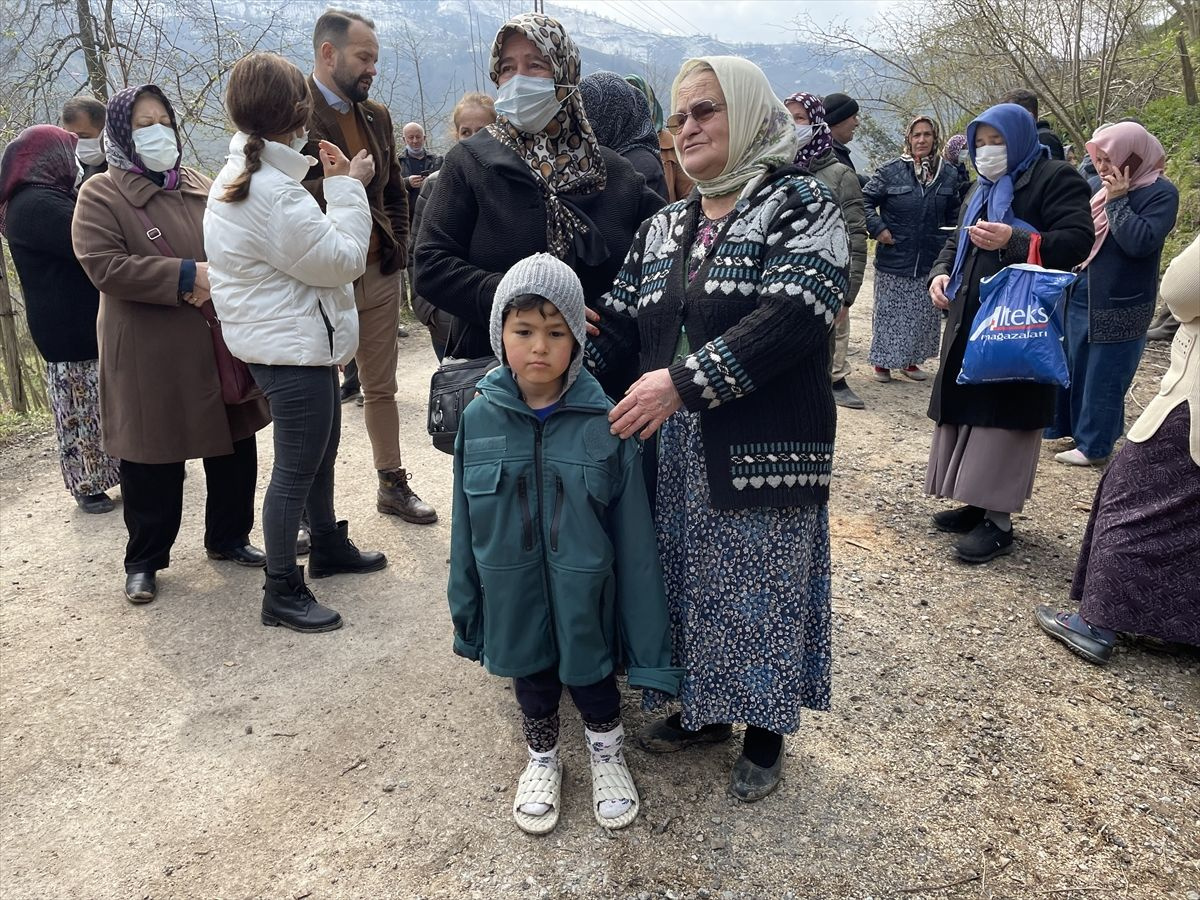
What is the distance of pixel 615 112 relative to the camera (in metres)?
3.18

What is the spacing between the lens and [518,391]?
2.04m

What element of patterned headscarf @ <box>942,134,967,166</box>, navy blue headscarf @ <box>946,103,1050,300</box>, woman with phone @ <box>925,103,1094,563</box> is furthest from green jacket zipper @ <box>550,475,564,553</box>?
patterned headscarf @ <box>942,134,967,166</box>

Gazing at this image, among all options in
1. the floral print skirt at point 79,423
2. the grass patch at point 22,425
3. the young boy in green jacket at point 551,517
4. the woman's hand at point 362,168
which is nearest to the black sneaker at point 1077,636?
the young boy in green jacket at point 551,517

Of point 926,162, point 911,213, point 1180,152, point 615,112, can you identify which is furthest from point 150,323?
point 1180,152

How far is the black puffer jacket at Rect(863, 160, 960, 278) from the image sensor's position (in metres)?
6.43

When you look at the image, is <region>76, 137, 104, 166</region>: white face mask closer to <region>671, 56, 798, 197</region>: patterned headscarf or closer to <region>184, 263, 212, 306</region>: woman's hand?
<region>184, 263, 212, 306</region>: woman's hand

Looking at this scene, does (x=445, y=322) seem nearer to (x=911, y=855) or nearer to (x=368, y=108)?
(x=368, y=108)

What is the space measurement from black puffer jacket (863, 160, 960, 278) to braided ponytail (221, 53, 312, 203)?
5022 millimetres

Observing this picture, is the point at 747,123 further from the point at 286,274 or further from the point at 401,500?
the point at 401,500

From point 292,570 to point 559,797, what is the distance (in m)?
1.53

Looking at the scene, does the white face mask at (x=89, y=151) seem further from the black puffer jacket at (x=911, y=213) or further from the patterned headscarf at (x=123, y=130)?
the black puffer jacket at (x=911, y=213)

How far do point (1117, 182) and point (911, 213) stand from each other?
222 cm

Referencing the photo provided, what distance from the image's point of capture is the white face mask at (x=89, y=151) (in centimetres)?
389

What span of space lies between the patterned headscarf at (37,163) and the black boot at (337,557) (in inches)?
85.7
